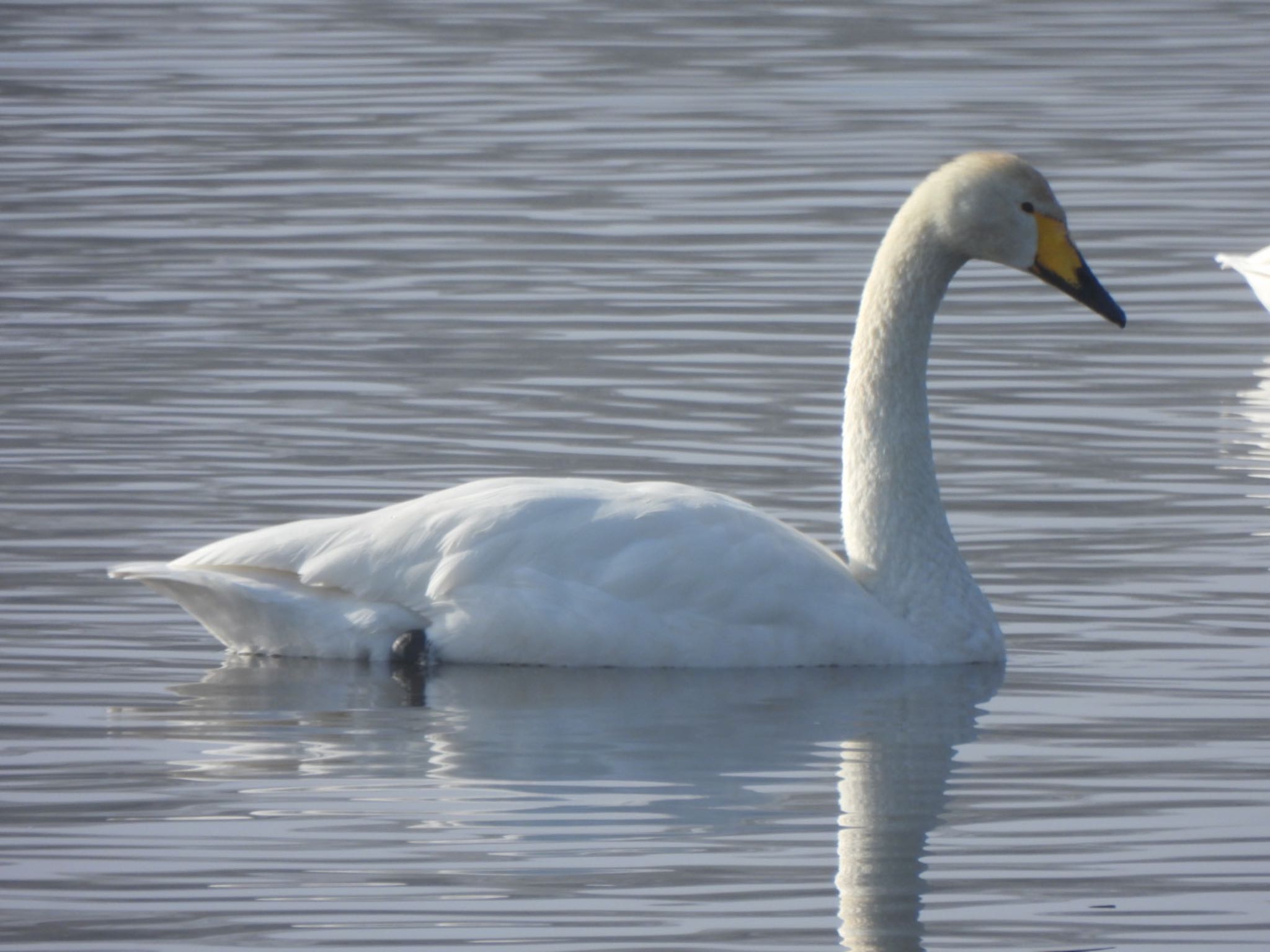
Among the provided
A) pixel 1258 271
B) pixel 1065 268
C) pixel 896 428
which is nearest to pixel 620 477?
pixel 896 428

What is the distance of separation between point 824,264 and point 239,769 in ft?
30.6

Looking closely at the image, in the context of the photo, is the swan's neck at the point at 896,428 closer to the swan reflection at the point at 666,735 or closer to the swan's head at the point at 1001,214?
the swan's head at the point at 1001,214

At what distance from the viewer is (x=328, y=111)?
76.8ft

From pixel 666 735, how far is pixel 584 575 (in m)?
0.75

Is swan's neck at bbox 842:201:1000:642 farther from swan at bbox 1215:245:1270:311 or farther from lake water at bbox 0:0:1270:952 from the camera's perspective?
swan at bbox 1215:245:1270:311

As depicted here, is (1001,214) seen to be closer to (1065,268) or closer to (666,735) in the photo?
(1065,268)

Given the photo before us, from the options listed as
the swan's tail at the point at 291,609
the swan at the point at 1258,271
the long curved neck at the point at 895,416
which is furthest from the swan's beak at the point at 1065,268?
the swan at the point at 1258,271

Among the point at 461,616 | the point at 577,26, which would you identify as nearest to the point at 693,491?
the point at 461,616

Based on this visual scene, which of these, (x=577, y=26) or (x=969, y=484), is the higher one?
(x=577, y=26)

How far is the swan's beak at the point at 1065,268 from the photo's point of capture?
8492 mm

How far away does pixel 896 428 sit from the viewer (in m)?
8.48

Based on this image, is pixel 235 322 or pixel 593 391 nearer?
pixel 593 391

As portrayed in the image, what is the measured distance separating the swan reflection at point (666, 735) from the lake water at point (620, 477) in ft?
0.07

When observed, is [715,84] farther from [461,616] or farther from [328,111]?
[461,616]
